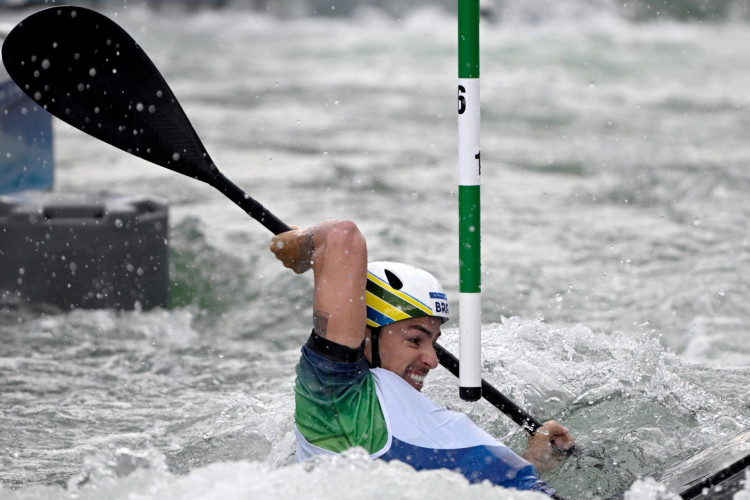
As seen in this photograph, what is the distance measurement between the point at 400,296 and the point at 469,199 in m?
0.41

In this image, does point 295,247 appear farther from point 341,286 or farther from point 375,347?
point 375,347

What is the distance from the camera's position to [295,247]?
3.98 meters

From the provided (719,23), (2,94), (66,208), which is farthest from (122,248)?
(719,23)

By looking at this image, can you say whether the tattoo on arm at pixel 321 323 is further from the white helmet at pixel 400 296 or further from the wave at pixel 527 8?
the wave at pixel 527 8

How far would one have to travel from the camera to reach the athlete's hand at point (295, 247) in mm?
3938

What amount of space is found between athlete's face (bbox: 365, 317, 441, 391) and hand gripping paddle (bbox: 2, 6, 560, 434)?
1.39 ft

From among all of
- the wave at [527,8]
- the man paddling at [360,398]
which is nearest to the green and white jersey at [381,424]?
the man paddling at [360,398]

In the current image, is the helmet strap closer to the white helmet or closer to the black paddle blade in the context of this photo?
the white helmet

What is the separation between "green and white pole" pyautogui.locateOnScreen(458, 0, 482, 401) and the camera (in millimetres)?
3920

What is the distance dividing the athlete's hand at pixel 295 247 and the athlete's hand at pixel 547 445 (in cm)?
123

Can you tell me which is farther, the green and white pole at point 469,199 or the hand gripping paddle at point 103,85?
the hand gripping paddle at point 103,85

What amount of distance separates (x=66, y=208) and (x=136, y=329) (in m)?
0.97

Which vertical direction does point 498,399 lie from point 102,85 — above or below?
below

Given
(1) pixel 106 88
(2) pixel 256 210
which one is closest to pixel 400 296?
(2) pixel 256 210
